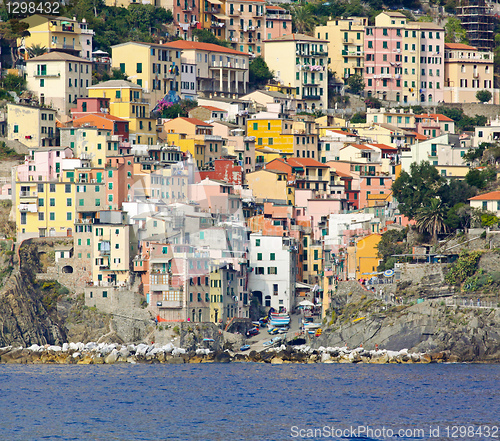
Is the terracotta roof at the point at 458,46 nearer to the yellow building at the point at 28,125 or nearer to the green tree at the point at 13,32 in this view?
the green tree at the point at 13,32

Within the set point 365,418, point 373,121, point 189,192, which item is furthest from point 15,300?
point 373,121

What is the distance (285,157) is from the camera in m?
112

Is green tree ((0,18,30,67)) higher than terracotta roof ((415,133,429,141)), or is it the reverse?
green tree ((0,18,30,67))

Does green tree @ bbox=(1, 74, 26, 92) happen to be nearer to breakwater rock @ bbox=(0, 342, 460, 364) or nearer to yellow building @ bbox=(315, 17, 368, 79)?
breakwater rock @ bbox=(0, 342, 460, 364)

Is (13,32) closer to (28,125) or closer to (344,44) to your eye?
(28,125)

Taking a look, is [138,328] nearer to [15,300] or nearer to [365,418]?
[15,300]

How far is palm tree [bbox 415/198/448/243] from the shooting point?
92062mm

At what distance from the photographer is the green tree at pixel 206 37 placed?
4998 inches

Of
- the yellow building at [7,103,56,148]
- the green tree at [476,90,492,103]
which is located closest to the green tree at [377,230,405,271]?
the yellow building at [7,103,56,148]

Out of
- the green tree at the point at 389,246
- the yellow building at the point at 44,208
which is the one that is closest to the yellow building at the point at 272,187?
the green tree at the point at 389,246

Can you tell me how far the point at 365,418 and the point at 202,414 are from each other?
321 inches

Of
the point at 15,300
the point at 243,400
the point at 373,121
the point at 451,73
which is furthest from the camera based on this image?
the point at 451,73

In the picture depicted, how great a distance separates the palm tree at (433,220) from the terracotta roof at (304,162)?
17.7 meters

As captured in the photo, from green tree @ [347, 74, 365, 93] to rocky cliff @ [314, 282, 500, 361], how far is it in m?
42.9
